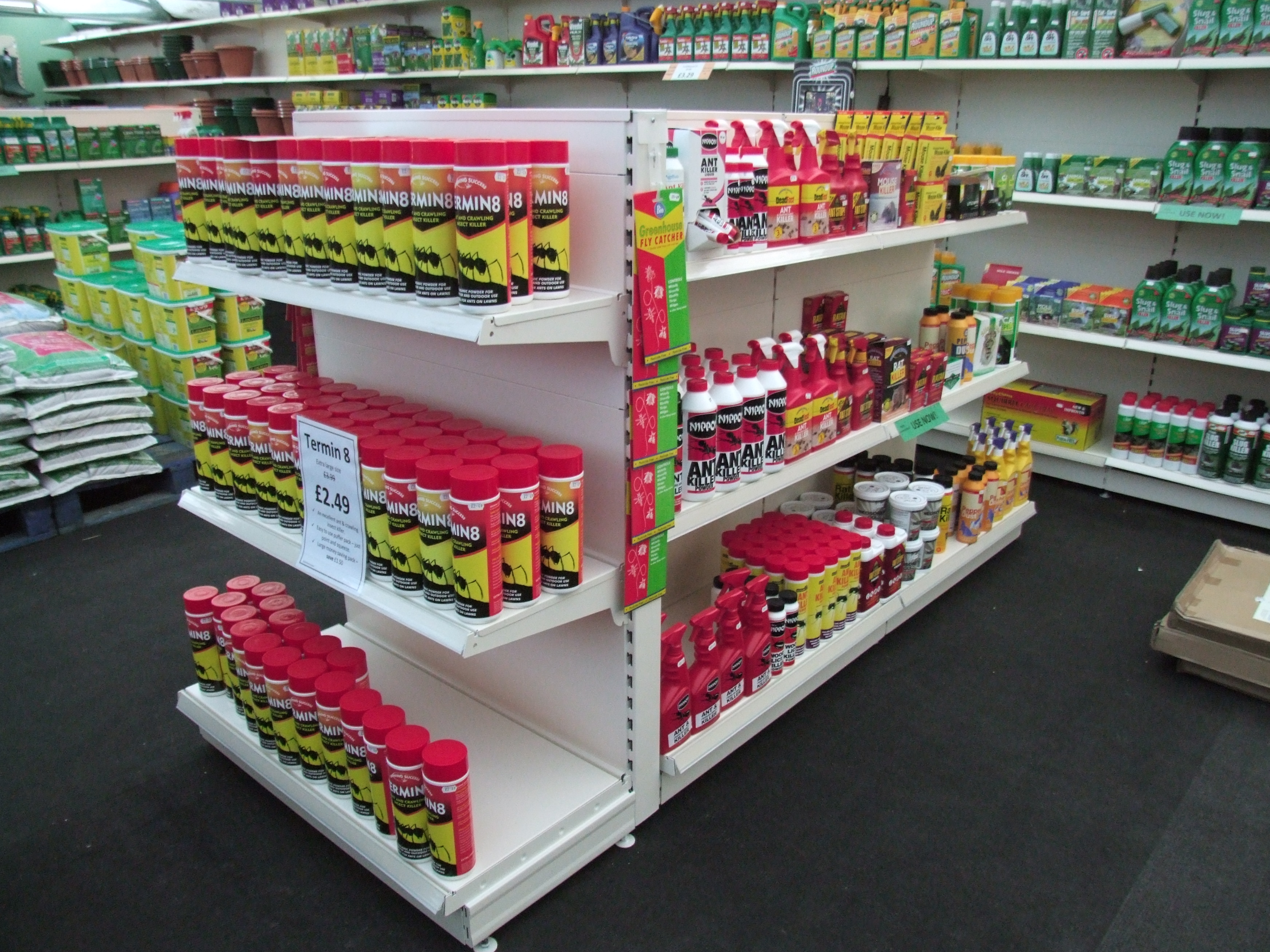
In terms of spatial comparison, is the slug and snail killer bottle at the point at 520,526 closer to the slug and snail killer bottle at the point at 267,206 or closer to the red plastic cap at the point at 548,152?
the red plastic cap at the point at 548,152

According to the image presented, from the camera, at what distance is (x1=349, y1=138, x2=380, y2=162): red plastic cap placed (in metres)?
1.53

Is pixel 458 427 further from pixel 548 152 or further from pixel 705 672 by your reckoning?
pixel 705 672

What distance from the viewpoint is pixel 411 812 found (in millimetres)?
1691

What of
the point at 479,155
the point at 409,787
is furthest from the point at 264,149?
the point at 409,787

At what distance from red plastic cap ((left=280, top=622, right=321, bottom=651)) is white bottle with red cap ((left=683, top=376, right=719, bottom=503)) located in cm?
91

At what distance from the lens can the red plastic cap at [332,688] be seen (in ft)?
6.10

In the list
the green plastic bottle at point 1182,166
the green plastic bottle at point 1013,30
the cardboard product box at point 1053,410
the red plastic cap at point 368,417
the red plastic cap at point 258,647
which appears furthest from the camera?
the cardboard product box at point 1053,410

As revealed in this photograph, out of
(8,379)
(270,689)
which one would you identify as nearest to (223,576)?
(8,379)

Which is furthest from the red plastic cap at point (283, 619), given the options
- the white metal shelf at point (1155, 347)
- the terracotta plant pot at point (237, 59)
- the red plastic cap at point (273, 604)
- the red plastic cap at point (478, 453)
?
the terracotta plant pot at point (237, 59)

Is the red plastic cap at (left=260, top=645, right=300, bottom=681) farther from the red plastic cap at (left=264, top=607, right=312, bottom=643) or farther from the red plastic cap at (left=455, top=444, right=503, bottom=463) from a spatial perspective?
the red plastic cap at (left=455, top=444, right=503, bottom=463)

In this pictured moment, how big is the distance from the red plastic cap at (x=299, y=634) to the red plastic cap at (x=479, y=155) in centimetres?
117

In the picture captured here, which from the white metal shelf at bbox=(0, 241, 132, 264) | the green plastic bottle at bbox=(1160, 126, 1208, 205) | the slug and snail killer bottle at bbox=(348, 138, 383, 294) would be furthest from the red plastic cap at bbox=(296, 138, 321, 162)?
the white metal shelf at bbox=(0, 241, 132, 264)

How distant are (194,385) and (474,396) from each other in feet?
2.24

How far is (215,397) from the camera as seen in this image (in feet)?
6.61
